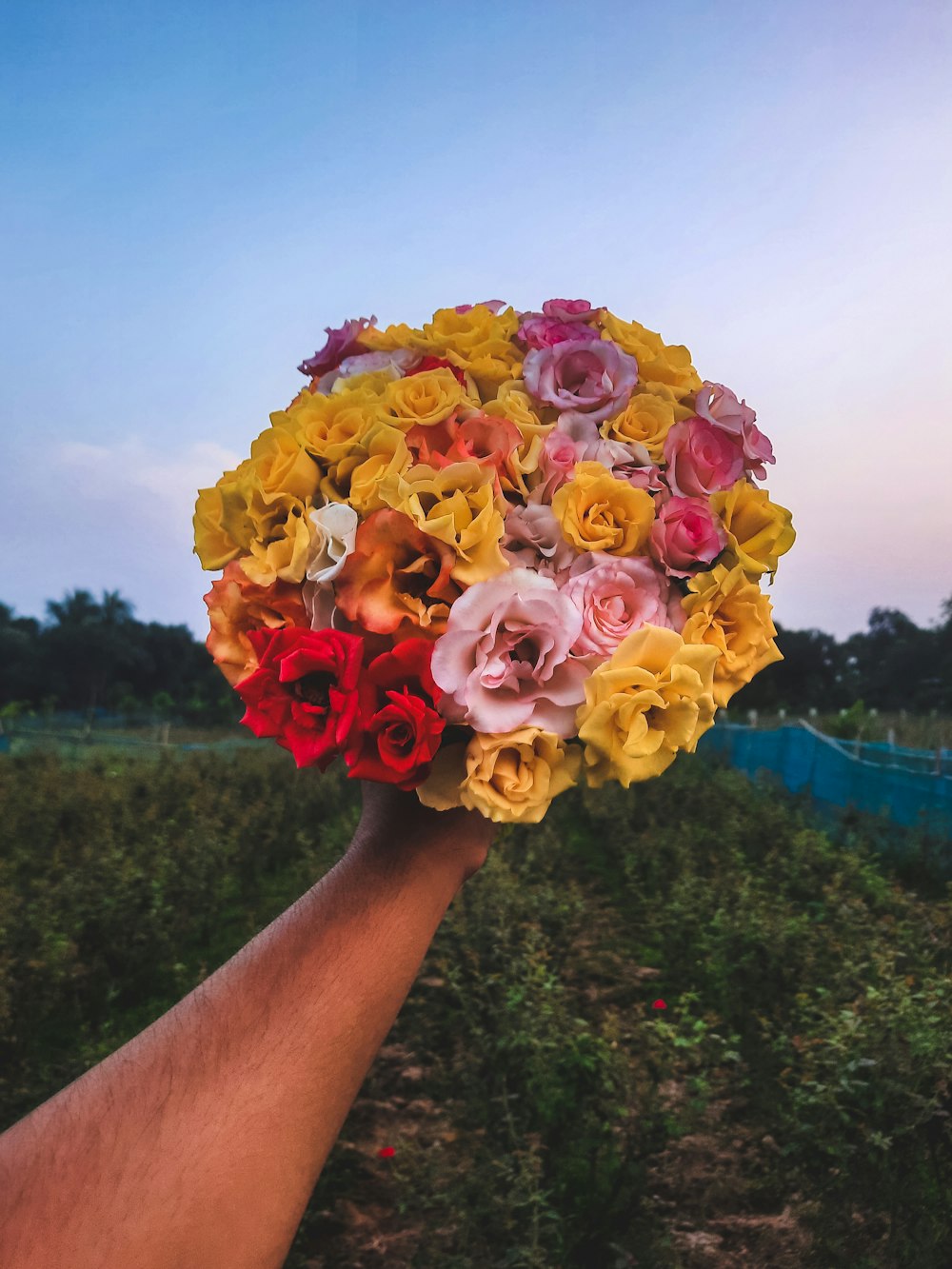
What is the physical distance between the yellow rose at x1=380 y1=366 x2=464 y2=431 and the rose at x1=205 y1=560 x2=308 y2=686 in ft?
0.94

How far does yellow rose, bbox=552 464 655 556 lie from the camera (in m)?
1.19

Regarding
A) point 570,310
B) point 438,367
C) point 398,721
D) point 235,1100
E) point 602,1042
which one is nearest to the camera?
point 235,1100

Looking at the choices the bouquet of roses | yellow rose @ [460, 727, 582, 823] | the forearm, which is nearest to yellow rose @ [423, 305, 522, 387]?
the bouquet of roses

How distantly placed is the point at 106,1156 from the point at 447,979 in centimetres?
360

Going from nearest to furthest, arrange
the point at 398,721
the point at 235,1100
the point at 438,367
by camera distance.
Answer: the point at 235,1100
the point at 398,721
the point at 438,367

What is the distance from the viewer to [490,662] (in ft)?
3.58

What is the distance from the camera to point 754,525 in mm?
1332

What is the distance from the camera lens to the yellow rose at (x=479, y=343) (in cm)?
140

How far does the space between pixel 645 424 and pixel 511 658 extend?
470 mm

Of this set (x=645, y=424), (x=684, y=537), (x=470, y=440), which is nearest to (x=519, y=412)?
(x=470, y=440)

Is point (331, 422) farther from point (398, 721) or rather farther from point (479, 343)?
point (398, 721)

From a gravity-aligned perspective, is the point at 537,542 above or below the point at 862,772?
below

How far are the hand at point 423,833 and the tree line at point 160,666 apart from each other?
50217 mm

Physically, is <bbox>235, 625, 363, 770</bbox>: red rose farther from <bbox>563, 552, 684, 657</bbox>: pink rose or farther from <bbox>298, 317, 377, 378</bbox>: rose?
<bbox>298, 317, 377, 378</bbox>: rose
